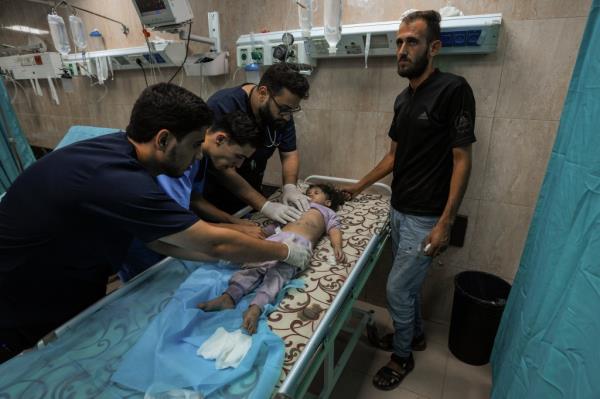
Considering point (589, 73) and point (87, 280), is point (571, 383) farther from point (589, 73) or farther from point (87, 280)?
point (87, 280)

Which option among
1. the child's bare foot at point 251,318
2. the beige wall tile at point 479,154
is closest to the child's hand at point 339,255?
the child's bare foot at point 251,318

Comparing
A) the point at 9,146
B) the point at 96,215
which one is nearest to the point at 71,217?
the point at 96,215

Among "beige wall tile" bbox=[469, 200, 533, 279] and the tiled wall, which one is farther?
"beige wall tile" bbox=[469, 200, 533, 279]

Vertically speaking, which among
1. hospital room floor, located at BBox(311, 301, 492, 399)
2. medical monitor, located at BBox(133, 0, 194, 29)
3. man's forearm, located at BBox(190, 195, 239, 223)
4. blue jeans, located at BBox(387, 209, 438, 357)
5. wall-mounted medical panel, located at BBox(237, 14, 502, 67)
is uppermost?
medical monitor, located at BBox(133, 0, 194, 29)

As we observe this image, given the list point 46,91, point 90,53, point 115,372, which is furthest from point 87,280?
point 46,91

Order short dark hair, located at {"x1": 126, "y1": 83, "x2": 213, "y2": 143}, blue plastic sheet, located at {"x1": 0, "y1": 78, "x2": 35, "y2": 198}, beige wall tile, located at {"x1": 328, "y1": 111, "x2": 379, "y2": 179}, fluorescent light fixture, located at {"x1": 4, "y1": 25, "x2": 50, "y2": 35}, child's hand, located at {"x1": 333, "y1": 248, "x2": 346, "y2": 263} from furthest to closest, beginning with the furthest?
1. fluorescent light fixture, located at {"x1": 4, "y1": 25, "x2": 50, "y2": 35}
2. blue plastic sheet, located at {"x1": 0, "y1": 78, "x2": 35, "y2": 198}
3. beige wall tile, located at {"x1": 328, "y1": 111, "x2": 379, "y2": 179}
4. child's hand, located at {"x1": 333, "y1": 248, "x2": 346, "y2": 263}
5. short dark hair, located at {"x1": 126, "y1": 83, "x2": 213, "y2": 143}

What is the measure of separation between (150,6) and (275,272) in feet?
6.80

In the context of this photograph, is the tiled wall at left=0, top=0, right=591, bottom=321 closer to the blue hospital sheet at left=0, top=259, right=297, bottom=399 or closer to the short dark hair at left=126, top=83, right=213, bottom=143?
the short dark hair at left=126, top=83, right=213, bottom=143

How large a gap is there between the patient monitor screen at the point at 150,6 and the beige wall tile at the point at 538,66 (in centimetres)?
220

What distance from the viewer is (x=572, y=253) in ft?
3.43

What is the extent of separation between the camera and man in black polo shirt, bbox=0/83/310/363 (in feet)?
3.30

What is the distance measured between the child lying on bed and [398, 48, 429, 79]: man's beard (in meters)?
0.91

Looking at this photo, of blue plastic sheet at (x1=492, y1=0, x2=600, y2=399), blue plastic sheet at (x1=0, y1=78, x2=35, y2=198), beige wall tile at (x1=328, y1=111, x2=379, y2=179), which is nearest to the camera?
blue plastic sheet at (x1=492, y1=0, x2=600, y2=399)

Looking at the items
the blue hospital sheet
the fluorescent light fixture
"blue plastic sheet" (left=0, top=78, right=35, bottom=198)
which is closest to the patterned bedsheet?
the blue hospital sheet
